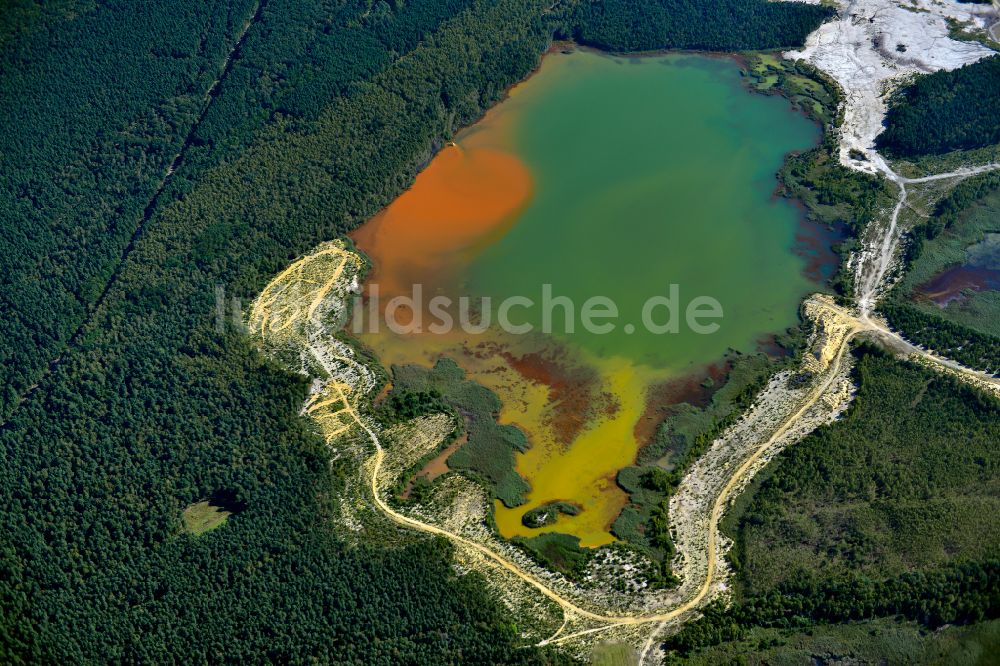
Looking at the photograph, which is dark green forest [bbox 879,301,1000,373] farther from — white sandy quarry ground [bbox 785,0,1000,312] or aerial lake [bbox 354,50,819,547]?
white sandy quarry ground [bbox 785,0,1000,312]

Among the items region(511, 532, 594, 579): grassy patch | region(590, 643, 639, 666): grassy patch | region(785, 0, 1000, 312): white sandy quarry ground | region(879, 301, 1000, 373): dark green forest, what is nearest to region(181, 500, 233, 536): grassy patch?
region(511, 532, 594, 579): grassy patch

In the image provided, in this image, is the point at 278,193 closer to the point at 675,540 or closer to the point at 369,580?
the point at 369,580

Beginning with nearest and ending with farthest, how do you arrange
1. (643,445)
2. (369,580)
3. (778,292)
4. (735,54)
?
(369,580)
(643,445)
(778,292)
(735,54)

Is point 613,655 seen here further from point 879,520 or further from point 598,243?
point 598,243

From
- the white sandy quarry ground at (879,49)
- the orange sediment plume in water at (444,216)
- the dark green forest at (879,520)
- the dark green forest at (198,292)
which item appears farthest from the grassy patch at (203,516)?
the white sandy quarry ground at (879,49)

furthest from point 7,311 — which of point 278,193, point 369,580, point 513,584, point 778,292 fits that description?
point 778,292
